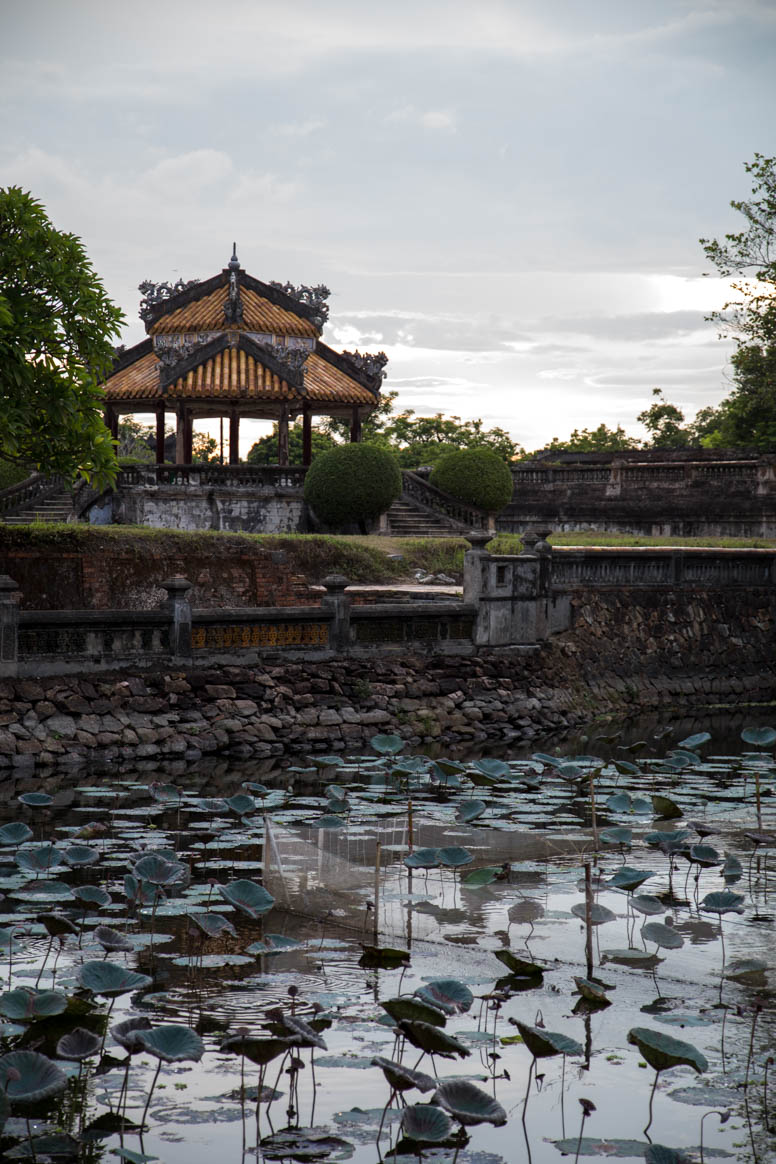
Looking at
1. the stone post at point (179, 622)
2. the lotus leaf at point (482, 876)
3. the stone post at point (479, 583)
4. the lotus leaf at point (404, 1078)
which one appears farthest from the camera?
the stone post at point (479, 583)

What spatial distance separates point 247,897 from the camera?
790 centimetres

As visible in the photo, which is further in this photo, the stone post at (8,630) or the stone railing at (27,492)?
the stone railing at (27,492)

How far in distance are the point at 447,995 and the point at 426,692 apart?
497 inches

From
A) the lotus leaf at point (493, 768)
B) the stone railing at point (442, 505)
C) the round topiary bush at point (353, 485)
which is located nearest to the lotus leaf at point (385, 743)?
the lotus leaf at point (493, 768)

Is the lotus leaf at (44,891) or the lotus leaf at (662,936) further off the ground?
the lotus leaf at (662,936)

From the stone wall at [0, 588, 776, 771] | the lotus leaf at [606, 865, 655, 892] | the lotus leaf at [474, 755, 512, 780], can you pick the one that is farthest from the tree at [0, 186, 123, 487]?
the lotus leaf at [606, 865, 655, 892]

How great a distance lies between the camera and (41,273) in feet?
54.7

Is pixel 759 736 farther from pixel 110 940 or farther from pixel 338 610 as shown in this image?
pixel 110 940

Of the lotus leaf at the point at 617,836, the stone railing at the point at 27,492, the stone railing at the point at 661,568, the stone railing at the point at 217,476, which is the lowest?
the lotus leaf at the point at 617,836

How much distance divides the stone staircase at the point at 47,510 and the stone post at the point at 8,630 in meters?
14.5

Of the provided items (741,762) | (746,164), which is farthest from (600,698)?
(746,164)

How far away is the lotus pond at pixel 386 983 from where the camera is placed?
5.64 metres

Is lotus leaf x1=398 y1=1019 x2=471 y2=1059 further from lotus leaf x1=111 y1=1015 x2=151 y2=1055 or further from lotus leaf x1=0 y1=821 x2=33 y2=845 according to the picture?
lotus leaf x1=0 y1=821 x2=33 y2=845

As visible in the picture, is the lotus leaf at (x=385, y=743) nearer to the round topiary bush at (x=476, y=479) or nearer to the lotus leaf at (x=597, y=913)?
the lotus leaf at (x=597, y=913)
